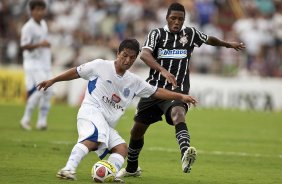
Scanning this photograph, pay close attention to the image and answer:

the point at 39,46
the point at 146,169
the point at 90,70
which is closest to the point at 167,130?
the point at 39,46

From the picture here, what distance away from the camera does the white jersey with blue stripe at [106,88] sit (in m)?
10.7

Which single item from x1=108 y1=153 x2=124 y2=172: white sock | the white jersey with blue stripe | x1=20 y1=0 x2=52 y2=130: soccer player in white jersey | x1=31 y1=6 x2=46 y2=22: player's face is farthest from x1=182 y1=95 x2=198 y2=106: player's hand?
x1=31 y1=6 x2=46 y2=22: player's face

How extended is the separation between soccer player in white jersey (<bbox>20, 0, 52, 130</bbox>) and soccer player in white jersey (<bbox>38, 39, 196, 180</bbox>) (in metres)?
8.83

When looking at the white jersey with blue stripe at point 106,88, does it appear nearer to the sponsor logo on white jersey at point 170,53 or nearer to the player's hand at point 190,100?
the player's hand at point 190,100

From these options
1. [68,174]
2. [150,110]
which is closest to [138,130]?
[150,110]

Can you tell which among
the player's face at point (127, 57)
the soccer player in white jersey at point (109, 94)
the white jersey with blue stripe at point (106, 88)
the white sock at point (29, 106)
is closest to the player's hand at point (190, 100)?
the soccer player in white jersey at point (109, 94)

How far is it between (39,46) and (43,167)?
744cm

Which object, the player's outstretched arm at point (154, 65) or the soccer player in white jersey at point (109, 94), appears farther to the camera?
the player's outstretched arm at point (154, 65)

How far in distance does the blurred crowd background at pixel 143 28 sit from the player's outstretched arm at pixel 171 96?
66.9ft

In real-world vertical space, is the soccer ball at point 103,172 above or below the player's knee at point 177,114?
below

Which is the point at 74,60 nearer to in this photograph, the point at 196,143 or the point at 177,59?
the point at 196,143

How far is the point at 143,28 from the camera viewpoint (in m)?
32.9

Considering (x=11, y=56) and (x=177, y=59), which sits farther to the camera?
(x=11, y=56)

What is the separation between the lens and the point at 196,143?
59.3 feet
